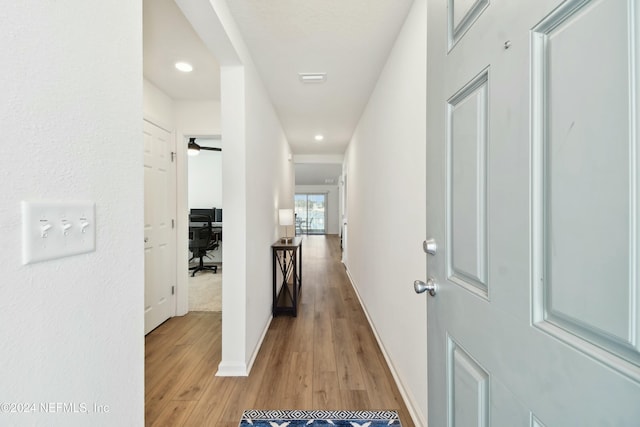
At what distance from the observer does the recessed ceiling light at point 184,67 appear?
2.38m

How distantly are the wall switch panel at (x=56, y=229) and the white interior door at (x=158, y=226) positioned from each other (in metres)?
2.29

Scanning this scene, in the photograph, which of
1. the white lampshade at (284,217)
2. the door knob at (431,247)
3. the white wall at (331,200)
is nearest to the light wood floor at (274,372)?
the white lampshade at (284,217)

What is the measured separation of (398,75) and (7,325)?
2183 mm

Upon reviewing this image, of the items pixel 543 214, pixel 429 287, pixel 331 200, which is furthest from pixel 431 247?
pixel 331 200

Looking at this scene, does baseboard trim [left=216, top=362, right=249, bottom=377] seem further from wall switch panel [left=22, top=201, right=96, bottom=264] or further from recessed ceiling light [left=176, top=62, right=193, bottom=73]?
recessed ceiling light [left=176, top=62, right=193, bottom=73]

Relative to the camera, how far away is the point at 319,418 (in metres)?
1.58

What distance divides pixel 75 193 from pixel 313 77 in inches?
91.5

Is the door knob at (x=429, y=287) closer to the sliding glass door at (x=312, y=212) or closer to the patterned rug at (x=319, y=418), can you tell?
the patterned rug at (x=319, y=418)

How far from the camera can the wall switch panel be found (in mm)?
537

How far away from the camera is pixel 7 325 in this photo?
50 cm

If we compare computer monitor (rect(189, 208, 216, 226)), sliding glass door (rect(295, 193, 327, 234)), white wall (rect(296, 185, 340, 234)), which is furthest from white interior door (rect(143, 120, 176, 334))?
sliding glass door (rect(295, 193, 327, 234))

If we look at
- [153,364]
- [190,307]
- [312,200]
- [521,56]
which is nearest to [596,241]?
[521,56]

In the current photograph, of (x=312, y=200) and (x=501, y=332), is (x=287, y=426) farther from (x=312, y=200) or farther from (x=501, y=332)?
(x=312, y=200)

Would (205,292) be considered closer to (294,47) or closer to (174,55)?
(174,55)
